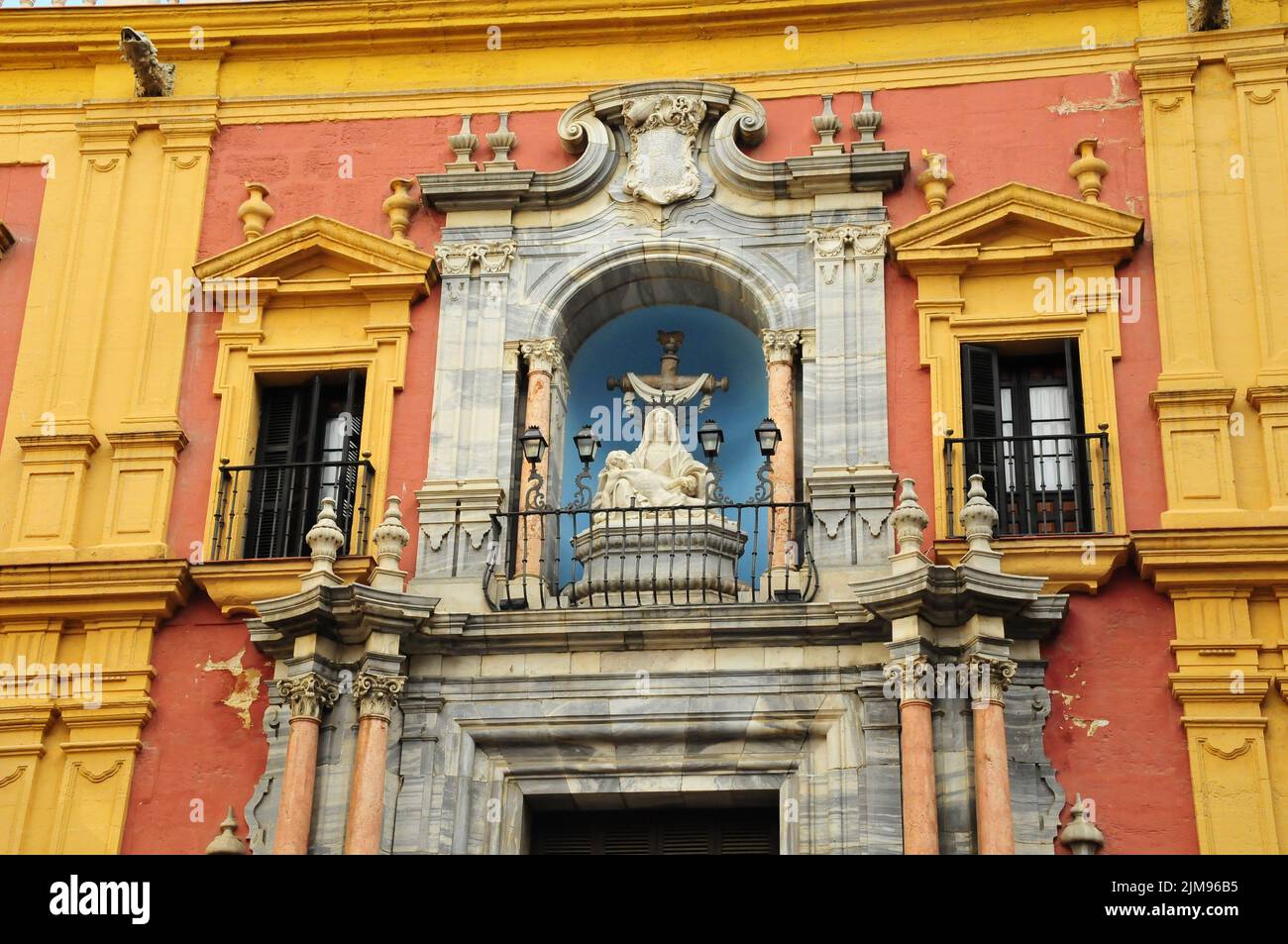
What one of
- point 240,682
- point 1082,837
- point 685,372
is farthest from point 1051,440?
point 240,682

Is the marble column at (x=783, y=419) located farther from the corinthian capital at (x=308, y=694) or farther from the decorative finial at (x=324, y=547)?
the corinthian capital at (x=308, y=694)

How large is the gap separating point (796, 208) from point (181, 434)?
477cm

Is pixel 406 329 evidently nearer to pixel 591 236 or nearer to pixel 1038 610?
pixel 591 236

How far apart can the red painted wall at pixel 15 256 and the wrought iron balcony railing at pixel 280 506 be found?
1.69 meters

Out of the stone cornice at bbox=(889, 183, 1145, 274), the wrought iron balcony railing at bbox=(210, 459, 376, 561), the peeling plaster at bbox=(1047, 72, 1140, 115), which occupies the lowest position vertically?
the wrought iron balcony railing at bbox=(210, 459, 376, 561)

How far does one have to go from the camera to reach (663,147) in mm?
16984

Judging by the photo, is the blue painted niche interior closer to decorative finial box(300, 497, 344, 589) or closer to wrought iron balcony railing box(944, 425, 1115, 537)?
wrought iron balcony railing box(944, 425, 1115, 537)

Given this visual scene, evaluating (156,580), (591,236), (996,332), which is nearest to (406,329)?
(591,236)

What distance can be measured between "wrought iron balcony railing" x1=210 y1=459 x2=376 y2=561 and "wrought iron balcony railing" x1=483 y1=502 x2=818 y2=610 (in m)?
1.09

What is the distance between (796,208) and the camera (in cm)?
1667

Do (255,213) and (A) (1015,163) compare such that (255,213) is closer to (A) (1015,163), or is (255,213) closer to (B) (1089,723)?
(A) (1015,163)

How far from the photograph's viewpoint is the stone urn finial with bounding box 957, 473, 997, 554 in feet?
47.3

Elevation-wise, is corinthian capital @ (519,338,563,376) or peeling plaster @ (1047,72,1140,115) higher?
peeling plaster @ (1047,72,1140,115)

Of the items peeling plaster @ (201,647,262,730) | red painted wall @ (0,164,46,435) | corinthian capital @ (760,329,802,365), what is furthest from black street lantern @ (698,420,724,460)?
red painted wall @ (0,164,46,435)
